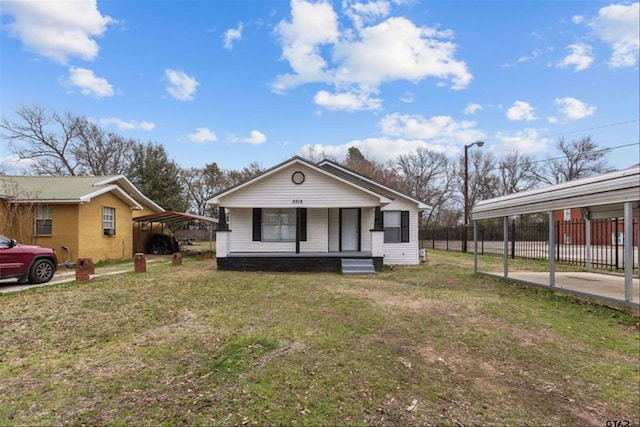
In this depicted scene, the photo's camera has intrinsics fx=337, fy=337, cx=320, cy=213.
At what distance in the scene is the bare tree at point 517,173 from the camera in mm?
40469

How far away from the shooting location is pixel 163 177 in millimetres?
28938

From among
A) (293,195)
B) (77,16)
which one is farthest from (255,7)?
Answer: (293,195)

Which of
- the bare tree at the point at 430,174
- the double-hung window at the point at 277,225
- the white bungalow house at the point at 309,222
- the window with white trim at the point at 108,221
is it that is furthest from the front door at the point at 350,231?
the bare tree at the point at 430,174

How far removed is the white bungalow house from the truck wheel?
4949 millimetres

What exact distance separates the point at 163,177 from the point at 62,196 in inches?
609

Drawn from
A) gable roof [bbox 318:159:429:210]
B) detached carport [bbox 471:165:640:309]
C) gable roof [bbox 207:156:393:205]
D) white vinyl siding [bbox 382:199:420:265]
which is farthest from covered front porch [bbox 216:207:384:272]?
detached carport [bbox 471:165:640:309]

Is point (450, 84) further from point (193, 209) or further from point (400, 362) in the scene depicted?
point (193, 209)

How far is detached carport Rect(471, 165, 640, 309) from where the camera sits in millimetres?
6180

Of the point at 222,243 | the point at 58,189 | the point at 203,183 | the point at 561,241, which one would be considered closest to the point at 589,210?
the point at 561,241

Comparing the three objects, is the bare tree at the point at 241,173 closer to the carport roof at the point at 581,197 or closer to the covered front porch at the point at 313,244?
the covered front porch at the point at 313,244

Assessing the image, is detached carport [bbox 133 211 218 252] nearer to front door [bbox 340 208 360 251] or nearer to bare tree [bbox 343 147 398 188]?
front door [bbox 340 208 360 251]

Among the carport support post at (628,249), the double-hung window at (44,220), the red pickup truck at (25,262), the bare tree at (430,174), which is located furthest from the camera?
the bare tree at (430,174)

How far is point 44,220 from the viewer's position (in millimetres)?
14070

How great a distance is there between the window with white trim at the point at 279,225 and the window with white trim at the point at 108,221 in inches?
319
